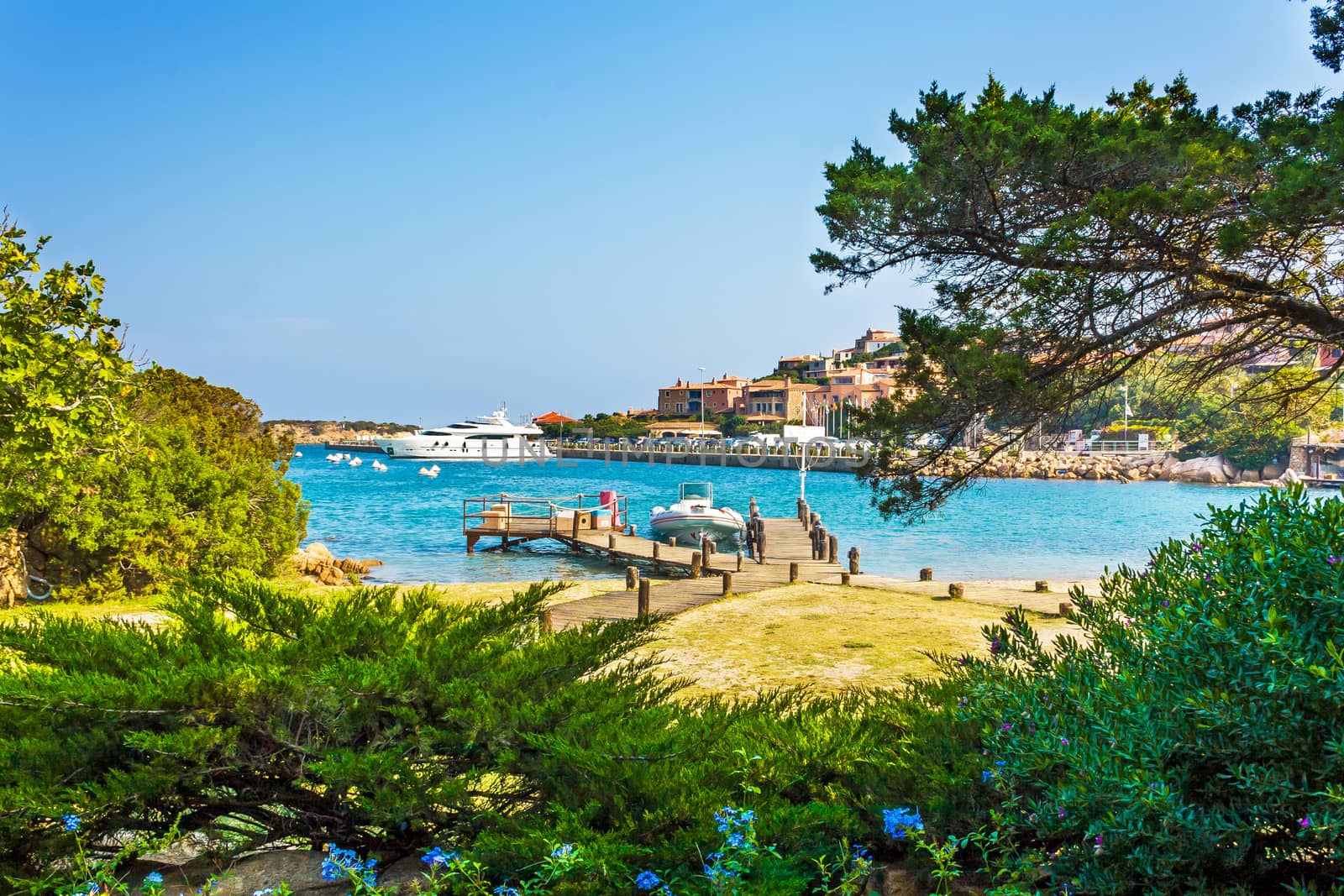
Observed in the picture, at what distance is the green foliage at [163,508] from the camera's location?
1419 cm

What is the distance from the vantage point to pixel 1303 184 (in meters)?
7.01

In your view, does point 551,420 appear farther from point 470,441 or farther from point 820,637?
point 820,637

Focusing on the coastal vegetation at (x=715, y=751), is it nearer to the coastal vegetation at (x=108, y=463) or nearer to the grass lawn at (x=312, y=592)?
the coastal vegetation at (x=108, y=463)

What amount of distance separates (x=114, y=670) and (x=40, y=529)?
46.5 ft

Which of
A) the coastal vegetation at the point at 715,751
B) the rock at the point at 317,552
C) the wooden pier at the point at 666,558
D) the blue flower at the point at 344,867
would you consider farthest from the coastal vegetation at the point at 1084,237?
the rock at the point at 317,552

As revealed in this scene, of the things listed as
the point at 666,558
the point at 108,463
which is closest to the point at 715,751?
the point at 108,463


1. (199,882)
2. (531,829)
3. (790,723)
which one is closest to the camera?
(531,829)

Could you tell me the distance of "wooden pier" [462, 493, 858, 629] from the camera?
586 inches

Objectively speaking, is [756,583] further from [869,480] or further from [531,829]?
[531,829]

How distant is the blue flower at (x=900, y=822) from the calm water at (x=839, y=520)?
1.45 m

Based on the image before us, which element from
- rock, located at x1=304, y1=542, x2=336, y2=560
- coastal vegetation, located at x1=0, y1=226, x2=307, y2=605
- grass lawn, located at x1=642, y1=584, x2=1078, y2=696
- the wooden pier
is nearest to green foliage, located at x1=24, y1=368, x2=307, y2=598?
coastal vegetation, located at x1=0, y1=226, x2=307, y2=605

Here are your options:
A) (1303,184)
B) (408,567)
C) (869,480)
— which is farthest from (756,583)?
(408,567)

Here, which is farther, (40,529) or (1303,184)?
(40,529)

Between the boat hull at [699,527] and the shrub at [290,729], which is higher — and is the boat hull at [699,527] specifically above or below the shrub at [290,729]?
below
